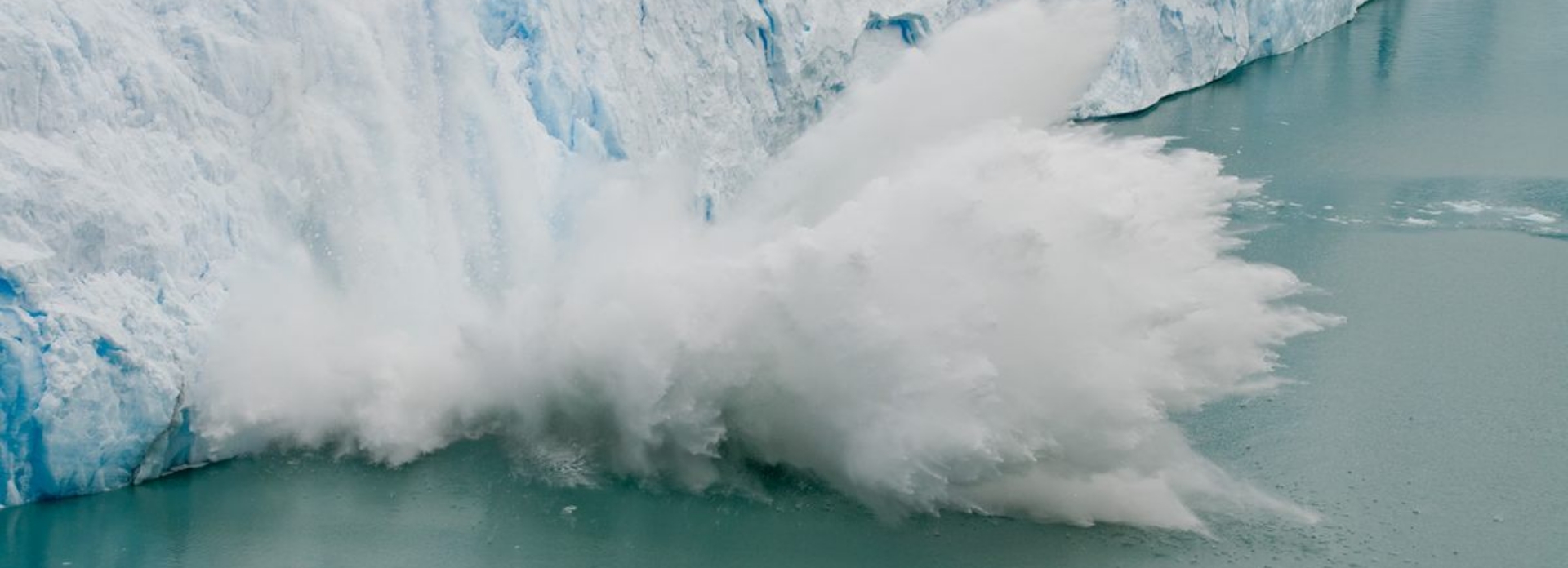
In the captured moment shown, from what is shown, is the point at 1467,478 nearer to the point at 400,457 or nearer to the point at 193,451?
the point at 400,457

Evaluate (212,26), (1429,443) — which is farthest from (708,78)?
(1429,443)

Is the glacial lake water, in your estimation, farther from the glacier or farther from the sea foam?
the glacier

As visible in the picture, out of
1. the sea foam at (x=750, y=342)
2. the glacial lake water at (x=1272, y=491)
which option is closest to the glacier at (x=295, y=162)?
the sea foam at (x=750, y=342)

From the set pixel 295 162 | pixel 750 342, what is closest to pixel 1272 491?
pixel 750 342

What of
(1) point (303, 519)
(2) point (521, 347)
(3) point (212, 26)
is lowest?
(1) point (303, 519)

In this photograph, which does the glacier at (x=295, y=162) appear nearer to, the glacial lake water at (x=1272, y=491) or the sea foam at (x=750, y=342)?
the sea foam at (x=750, y=342)

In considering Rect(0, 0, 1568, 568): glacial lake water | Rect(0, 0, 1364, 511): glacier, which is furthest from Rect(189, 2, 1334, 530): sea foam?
Rect(0, 0, 1568, 568): glacial lake water

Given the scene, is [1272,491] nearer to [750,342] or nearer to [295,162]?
[750,342]
